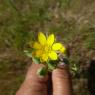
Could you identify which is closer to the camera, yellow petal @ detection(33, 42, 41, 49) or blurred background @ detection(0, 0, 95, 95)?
yellow petal @ detection(33, 42, 41, 49)

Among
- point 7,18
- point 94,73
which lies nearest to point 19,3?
point 7,18

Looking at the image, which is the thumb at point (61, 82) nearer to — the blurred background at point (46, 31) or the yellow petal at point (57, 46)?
the yellow petal at point (57, 46)

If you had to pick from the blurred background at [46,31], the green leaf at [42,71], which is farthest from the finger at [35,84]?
the blurred background at [46,31]

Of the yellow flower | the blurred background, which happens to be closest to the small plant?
the yellow flower

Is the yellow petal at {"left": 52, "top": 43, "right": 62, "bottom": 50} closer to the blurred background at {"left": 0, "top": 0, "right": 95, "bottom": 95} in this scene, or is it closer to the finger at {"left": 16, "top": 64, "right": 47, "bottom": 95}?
the finger at {"left": 16, "top": 64, "right": 47, "bottom": 95}

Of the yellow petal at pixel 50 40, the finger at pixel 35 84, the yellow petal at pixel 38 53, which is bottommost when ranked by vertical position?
the finger at pixel 35 84

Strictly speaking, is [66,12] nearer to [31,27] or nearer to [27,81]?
[31,27]
